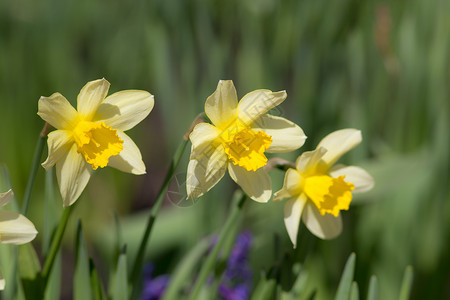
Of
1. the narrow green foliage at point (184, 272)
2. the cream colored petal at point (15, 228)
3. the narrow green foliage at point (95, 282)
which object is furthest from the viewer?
the narrow green foliage at point (184, 272)

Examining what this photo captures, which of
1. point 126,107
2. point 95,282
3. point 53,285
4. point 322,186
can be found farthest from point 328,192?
point 53,285

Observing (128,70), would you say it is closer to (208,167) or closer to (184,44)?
(184,44)

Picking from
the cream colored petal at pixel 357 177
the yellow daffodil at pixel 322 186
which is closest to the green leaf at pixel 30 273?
the yellow daffodil at pixel 322 186

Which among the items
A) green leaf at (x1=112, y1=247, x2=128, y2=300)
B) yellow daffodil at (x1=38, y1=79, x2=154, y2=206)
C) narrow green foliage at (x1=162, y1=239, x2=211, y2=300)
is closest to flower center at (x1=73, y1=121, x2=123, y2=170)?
yellow daffodil at (x1=38, y1=79, x2=154, y2=206)

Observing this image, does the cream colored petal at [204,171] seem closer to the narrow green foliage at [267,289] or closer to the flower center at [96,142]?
the flower center at [96,142]

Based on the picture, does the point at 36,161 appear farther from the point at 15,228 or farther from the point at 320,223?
the point at 320,223

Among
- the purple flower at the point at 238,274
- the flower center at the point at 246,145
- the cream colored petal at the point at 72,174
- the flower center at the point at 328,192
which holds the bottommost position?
the purple flower at the point at 238,274
